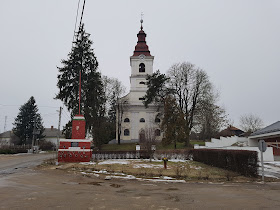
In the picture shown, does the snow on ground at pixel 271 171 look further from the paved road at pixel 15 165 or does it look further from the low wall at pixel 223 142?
the low wall at pixel 223 142

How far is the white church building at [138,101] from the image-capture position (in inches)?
1759

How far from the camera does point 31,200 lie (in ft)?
22.5

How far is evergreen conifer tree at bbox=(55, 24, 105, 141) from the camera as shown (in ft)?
98.3

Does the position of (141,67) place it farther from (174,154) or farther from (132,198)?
(132,198)

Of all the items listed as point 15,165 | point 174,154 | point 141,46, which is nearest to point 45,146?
point 141,46

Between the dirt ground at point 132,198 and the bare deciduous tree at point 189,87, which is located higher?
the bare deciduous tree at point 189,87

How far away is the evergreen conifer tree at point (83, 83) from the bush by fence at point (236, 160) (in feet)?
53.2

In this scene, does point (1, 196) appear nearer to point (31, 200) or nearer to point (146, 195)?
point (31, 200)

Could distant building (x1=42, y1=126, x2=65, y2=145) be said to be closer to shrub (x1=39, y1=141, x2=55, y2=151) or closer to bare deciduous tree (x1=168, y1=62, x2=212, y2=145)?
shrub (x1=39, y1=141, x2=55, y2=151)

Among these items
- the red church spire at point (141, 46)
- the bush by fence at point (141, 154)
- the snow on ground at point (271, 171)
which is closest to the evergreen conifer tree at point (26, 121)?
the red church spire at point (141, 46)

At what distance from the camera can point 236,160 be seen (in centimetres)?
1368

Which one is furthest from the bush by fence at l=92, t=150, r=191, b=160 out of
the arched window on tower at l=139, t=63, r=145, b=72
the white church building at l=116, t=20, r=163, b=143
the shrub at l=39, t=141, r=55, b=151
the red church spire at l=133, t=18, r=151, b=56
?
the shrub at l=39, t=141, r=55, b=151

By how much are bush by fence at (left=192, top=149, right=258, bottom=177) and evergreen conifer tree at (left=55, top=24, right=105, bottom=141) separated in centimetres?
1623

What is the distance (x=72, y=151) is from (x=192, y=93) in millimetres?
21741
